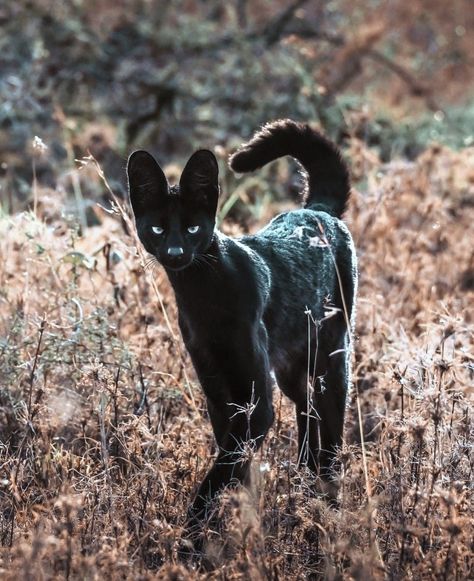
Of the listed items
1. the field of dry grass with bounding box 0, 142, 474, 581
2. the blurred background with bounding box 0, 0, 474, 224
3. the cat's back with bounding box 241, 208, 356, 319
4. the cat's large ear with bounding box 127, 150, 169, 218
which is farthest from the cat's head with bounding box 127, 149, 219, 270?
the blurred background with bounding box 0, 0, 474, 224

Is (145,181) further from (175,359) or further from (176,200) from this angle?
(175,359)

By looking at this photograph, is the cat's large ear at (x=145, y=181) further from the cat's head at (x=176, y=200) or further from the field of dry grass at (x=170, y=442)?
the field of dry grass at (x=170, y=442)

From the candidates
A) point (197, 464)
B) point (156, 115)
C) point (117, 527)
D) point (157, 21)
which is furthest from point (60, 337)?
point (157, 21)

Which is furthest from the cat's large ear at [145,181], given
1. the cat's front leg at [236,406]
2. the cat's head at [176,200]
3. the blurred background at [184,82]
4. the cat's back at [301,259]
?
the blurred background at [184,82]

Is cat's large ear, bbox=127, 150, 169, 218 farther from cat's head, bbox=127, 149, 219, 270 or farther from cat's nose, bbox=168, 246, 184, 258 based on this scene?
cat's nose, bbox=168, 246, 184, 258

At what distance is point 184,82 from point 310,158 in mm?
5242

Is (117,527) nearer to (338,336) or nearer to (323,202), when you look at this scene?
(338,336)

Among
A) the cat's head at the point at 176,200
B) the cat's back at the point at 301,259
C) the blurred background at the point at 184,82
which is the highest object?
the blurred background at the point at 184,82

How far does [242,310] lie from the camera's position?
3324 mm

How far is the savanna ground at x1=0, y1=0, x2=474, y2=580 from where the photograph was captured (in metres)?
2.90

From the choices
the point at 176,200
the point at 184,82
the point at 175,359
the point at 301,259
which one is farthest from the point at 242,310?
the point at 184,82

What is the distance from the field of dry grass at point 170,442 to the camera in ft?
9.16

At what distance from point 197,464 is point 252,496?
0.59m

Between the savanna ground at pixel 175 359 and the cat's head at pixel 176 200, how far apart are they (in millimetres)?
378
